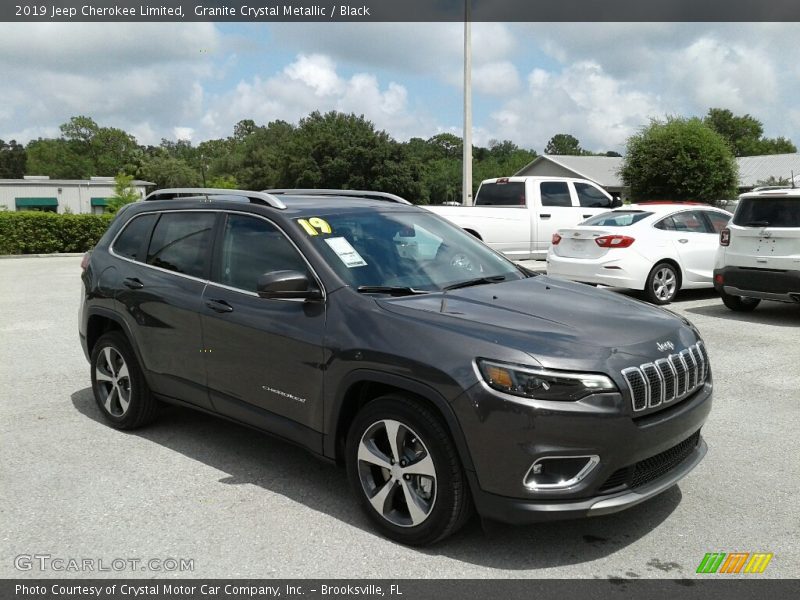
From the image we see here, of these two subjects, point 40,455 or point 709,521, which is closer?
point 709,521

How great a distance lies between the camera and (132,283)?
530 cm

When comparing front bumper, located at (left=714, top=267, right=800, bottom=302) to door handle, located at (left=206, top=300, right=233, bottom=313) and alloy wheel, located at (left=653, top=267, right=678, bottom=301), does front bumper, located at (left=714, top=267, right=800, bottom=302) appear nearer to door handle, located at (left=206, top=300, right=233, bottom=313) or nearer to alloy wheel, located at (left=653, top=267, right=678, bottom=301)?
alloy wheel, located at (left=653, top=267, right=678, bottom=301)

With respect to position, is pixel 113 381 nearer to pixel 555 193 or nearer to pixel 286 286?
pixel 286 286

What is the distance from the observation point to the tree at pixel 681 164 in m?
30.7

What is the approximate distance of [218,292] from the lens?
15.1 feet

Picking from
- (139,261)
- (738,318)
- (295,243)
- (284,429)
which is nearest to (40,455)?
(139,261)

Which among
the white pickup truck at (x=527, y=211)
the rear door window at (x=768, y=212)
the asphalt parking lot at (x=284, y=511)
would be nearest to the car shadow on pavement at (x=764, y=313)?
the rear door window at (x=768, y=212)

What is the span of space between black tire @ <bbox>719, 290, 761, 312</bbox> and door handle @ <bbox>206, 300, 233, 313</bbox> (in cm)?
805

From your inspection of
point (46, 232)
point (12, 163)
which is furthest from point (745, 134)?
point (12, 163)

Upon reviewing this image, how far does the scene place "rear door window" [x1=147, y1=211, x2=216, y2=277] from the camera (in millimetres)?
4879

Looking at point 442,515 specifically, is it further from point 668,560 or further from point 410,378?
point 668,560

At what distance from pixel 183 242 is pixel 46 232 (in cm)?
2216

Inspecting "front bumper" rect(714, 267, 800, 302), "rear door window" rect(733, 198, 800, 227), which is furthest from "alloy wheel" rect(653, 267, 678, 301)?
"rear door window" rect(733, 198, 800, 227)
